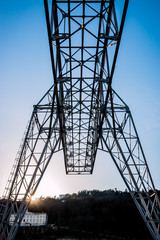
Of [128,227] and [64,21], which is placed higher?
[64,21]

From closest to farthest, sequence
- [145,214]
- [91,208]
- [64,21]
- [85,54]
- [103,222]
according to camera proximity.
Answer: [64,21] → [145,214] → [85,54] → [103,222] → [91,208]

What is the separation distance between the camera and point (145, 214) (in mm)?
8750

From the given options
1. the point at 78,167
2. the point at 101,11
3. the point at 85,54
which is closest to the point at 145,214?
the point at 85,54

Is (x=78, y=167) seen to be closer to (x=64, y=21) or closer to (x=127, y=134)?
(x=127, y=134)

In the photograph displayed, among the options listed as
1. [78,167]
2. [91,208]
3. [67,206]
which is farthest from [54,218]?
[78,167]

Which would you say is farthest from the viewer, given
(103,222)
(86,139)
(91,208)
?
(91,208)

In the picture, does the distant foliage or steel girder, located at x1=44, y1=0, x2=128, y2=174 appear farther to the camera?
the distant foliage

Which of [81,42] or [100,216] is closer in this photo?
[81,42]

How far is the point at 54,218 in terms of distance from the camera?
66.8 meters

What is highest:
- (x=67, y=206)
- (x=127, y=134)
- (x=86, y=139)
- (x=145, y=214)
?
(x=67, y=206)

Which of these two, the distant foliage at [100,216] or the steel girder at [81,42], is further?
the distant foliage at [100,216]

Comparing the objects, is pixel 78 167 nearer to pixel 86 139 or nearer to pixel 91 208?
pixel 86 139

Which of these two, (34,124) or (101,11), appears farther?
(34,124)

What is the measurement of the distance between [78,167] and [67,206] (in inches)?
2227
